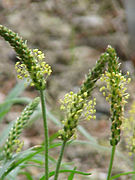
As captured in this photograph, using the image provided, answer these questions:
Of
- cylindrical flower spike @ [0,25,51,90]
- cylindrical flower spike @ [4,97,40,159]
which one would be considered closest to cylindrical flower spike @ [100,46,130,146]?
cylindrical flower spike @ [0,25,51,90]

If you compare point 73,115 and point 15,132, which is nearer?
point 73,115

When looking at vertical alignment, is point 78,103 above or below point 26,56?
below

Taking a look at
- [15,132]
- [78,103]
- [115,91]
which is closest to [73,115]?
[78,103]

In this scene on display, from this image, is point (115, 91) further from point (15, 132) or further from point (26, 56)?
point (15, 132)

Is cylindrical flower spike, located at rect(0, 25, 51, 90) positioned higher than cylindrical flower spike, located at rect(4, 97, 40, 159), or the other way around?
cylindrical flower spike, located at rect(0, 25, 51, 90)

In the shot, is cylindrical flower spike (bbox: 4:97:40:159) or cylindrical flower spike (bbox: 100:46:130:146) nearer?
cylindrical flower spike (bbox: 100:46:130:146)

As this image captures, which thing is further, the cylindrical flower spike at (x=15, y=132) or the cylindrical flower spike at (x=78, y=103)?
the cylindrical flower spike at (x=15, y=132)

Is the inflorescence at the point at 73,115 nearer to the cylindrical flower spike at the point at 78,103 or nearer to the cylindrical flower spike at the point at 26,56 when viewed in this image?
the cylindrical flower spike at the point at 78,103

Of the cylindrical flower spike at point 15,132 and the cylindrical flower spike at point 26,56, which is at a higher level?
the cylindrical flower spike at point 26,56

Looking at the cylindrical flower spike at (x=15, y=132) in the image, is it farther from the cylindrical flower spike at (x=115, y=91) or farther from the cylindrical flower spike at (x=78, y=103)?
the cylindrical flower spike at (x=115, y=91)

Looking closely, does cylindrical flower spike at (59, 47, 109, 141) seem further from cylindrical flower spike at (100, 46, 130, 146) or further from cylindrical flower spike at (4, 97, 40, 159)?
cylindrical flower spike at (4, 97, 40, 159)

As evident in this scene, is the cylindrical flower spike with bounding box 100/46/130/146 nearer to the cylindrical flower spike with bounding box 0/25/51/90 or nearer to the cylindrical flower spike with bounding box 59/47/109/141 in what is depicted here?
the cylindrical flower spike with bounding box 59/47/109/141

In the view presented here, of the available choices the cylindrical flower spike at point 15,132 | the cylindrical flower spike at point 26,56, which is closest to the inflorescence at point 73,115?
the cylindrical flower spike at point 26,56
